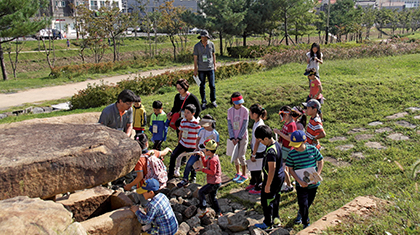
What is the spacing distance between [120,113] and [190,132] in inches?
53.2

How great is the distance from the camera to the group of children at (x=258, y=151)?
4.52m

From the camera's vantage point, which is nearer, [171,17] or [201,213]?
[201,213]

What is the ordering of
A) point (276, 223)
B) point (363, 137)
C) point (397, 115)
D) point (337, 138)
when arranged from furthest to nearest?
point (397, 115) → point (337, 138) → point (363, 137) → point (276, 223)

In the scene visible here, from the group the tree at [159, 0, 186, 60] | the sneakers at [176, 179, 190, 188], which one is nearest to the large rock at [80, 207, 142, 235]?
the sneakers at [176, 179, 190, 188]

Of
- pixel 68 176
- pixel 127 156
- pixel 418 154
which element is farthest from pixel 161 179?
pixel 418 154

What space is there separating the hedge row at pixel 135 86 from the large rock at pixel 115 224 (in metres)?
7.31

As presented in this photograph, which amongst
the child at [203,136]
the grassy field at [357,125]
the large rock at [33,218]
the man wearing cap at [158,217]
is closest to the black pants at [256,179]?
the grassy field at [357,125]

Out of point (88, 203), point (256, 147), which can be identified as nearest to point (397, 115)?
point (256, 147)

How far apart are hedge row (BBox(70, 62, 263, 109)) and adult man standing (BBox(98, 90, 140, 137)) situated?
5521 mm

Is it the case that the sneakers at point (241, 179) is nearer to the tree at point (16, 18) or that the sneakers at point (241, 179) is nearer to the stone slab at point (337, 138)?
the stone slab at point (337, 138)

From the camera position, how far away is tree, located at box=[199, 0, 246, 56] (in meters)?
25.2

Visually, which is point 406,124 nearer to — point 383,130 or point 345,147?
point 383,130

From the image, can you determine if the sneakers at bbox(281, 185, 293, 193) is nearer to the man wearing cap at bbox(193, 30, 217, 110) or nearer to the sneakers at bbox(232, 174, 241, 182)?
the sneakers at bbox(232, 174, 241, 182)

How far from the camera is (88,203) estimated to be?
4820 millimetres
